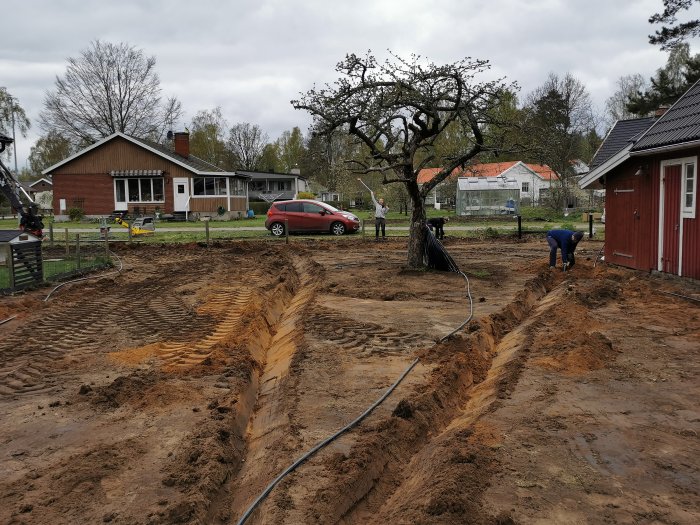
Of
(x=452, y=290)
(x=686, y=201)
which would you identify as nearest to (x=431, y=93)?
(x=452, y=290)

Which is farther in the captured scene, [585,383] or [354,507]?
[585,383]

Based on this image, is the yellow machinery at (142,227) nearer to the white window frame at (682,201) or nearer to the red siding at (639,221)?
the red siding at (639,221)

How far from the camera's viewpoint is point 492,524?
11.5 ft

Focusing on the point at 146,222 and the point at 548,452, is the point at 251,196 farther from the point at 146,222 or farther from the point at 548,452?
the point at 548,452

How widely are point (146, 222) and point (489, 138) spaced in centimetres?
2218

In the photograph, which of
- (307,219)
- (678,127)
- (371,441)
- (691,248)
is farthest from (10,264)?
(307,219)

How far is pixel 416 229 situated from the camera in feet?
46.3

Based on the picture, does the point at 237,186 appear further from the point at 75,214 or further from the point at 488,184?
the point at 488,184

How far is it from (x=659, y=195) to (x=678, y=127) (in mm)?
1448

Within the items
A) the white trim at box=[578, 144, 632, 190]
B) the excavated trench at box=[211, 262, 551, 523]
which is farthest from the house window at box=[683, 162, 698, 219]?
the excavated trench at box=[211, 262, 551, 523]

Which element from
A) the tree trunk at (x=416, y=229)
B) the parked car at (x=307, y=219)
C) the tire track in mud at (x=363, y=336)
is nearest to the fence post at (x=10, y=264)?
the tire track in mud at (x=363, y=336)

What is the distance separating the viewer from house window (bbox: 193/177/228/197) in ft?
136

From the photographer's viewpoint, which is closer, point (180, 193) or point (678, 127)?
point (678, 127)

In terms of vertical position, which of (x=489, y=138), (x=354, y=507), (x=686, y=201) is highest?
(x=489, y=138)
